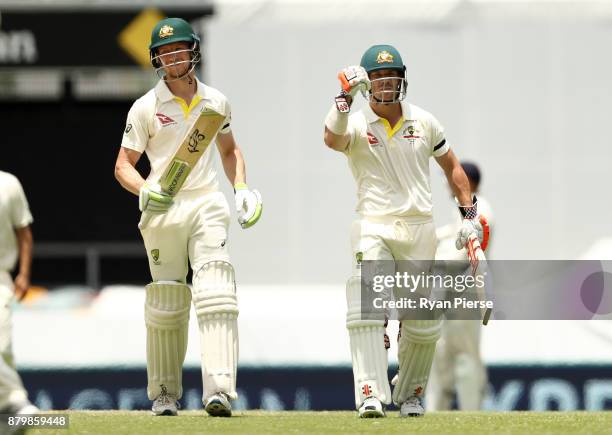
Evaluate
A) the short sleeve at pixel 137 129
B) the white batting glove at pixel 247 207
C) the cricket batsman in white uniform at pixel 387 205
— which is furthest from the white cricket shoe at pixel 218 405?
the short sleeve at pixel 137 129

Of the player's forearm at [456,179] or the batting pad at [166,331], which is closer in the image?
the batting pad at [166,331]

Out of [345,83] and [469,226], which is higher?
[345,83]

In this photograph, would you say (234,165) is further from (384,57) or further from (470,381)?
(470,381)

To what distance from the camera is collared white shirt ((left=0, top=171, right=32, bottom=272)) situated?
239 inches

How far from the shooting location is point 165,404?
7.06 metres

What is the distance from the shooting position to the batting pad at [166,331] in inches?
A: 273

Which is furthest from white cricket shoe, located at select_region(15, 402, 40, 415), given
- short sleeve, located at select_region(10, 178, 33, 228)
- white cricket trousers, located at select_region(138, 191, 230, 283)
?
white cricket trousers, located at select_region(138, 191, 230, 283)

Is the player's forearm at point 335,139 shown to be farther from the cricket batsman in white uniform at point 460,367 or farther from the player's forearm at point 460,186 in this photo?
the cricket batsman in white uniform at point 460,367

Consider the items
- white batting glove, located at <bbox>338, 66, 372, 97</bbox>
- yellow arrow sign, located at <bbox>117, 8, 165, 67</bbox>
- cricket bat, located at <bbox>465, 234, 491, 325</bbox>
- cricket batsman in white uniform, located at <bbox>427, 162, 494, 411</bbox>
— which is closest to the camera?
white batting glove, located at <bbox>338, 66, 372, 97</bbox>

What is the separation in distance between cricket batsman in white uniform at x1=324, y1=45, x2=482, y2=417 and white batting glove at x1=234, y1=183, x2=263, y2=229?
15.3 inches

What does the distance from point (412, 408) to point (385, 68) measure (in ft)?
4.52

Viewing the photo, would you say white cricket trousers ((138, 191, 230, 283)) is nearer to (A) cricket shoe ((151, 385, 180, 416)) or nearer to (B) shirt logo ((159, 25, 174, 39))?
(A) cricket shoe ((151, 385, 180, 416))

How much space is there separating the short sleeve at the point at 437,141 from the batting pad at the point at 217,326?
98 cm

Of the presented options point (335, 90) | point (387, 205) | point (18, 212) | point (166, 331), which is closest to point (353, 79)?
point (387, 205)
